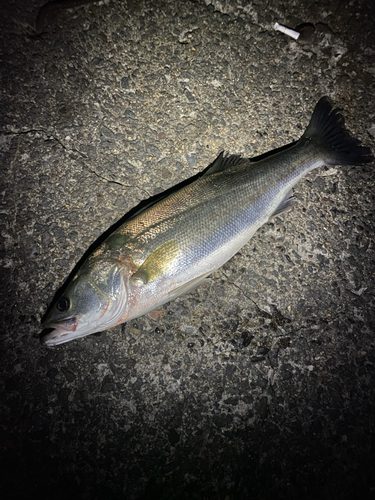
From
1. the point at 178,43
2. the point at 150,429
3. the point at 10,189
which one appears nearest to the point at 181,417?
the point at 150,429

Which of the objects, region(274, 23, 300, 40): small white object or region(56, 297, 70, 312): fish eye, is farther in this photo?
region(274, 23, 300, 40): small white object

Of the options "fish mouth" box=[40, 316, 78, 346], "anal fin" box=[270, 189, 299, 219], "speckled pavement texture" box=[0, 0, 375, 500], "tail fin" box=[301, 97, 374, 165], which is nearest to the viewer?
"fish mouth" box=[40, 316, 78, 346]

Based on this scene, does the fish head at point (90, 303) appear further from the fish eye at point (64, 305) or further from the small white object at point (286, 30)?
the small white object at point (286, 30)

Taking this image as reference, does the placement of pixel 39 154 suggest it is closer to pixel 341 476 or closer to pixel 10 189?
pixel 10 189

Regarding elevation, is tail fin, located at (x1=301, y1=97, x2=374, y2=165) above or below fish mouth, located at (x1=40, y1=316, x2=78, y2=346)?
above

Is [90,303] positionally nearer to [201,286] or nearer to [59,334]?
[59,334]

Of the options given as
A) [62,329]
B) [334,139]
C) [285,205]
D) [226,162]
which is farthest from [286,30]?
[62,329]

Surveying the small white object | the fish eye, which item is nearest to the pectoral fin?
the fish eye

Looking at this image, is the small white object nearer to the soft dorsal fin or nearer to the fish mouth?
the soft dorsal fin
